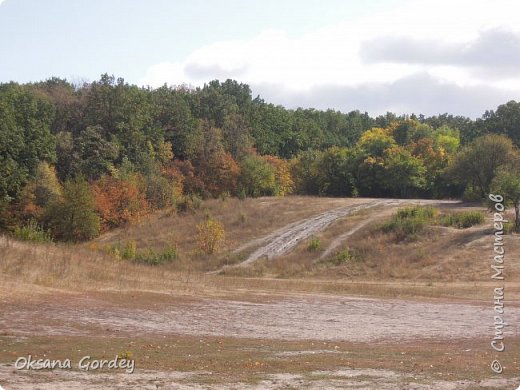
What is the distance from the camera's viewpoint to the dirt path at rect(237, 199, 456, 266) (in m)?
63.1

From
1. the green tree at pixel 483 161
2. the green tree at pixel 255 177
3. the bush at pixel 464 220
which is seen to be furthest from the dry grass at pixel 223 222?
the bush at pixel 464 220

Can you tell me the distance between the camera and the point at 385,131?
109938 millimetres

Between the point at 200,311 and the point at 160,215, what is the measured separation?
56185mm

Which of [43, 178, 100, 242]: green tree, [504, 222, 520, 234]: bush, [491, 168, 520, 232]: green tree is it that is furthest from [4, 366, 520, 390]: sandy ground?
[43, 178, 100, 242]: green tree

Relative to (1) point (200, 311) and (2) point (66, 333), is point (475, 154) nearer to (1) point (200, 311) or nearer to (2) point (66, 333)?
(1) point (200, 311)

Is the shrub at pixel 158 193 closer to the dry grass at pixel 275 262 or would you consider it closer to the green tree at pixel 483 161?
the dry grass at pixel 275 262

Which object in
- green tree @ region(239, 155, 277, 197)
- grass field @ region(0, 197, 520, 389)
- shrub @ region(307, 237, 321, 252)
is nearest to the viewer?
grass field @ region(0, 197, 520, 389)

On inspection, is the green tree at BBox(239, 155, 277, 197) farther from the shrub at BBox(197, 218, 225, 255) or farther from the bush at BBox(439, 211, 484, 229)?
the bush at BBox(439, 211, 484, 229)

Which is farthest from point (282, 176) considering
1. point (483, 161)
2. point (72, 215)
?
point (72, 215)

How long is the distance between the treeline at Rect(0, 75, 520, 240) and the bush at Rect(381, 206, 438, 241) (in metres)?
6.84

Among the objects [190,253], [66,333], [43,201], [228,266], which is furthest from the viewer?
[43,201]

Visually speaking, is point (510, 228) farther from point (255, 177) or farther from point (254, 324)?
point (255, 177)

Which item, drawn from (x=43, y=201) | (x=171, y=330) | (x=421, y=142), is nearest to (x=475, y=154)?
(x=421, y=142)

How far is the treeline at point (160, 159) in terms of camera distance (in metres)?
75.6
